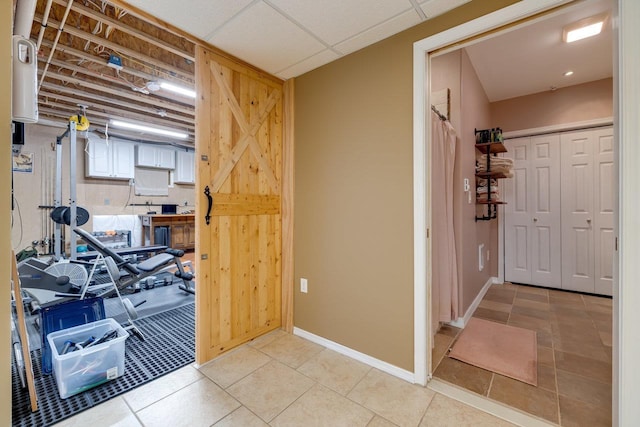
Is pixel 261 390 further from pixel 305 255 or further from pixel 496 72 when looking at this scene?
pixel 496 72

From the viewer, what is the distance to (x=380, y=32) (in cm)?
192

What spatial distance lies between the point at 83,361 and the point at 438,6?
3159mm

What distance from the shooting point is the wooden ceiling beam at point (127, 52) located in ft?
8.23

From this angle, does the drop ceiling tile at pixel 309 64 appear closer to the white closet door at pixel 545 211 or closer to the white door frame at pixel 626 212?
the white door frame at pixel 626 212

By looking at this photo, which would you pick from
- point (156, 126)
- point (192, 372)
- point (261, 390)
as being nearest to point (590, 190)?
point (261, 390)

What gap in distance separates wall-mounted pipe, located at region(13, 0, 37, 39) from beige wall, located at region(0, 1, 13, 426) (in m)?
0.95

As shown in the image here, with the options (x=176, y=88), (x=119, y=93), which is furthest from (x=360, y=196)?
(x=119, y=93)

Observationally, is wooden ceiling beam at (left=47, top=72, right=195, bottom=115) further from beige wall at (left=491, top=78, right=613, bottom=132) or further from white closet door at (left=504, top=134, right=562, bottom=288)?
white closet door at (left=504, top=134, right=562, bottom=288)

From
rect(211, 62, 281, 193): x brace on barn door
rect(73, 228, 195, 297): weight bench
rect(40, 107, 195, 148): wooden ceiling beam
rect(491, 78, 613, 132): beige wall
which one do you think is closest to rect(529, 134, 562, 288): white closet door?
rect(491, 78, 613, 132): beige wall

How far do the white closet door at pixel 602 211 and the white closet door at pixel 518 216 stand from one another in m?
0.70

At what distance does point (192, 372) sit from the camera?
198cm

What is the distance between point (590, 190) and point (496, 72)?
2.04 m

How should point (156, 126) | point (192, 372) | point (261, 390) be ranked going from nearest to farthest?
point (261, 390) < point (192, 372) < point (156, 126)

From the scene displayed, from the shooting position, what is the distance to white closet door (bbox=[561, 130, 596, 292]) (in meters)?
3.61
